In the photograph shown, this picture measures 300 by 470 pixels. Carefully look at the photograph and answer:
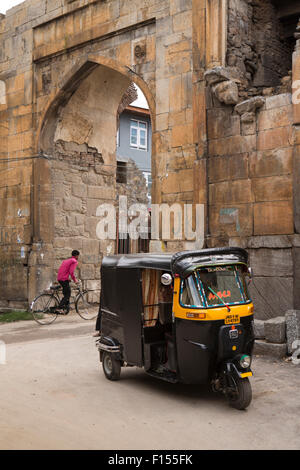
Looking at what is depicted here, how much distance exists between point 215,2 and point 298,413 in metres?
7.03

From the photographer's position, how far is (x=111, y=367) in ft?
20.3

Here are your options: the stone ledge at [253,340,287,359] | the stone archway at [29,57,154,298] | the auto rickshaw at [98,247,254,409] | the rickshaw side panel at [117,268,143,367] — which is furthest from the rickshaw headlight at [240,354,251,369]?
the stone archway at [29,57,154,298]

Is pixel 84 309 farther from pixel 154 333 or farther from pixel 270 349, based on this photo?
pixel 154 333

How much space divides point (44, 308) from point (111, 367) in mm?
5365

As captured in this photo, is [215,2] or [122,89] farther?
[122,89]

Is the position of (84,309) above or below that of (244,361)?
below

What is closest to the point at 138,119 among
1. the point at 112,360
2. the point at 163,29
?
the point at 163,29

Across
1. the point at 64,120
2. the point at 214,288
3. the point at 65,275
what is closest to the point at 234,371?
the point at 214,288

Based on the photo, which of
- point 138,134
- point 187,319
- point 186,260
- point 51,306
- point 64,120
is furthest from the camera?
point 138,134

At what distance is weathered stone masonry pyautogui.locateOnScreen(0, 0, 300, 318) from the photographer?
26.4 feet

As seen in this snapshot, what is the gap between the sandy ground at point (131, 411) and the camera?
13.7 ft

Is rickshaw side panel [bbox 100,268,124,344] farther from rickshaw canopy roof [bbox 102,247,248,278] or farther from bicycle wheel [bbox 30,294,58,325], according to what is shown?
bicycle wheel [bbox 30,294,58,325]
